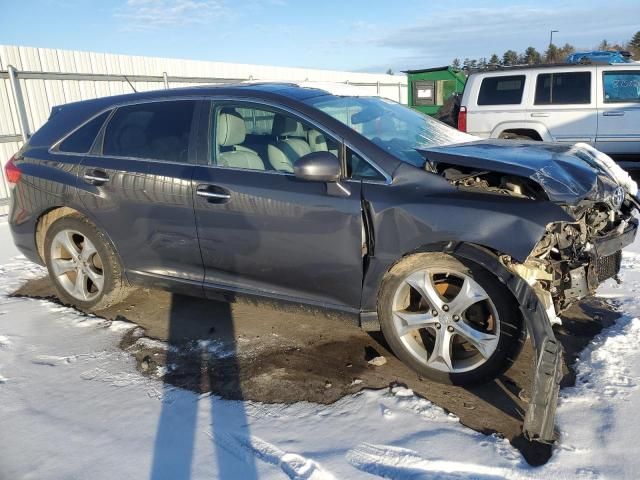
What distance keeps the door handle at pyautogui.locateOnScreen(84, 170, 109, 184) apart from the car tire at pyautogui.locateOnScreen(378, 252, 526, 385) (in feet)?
7.48

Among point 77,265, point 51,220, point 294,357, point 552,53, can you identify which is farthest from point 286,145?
point 552,53

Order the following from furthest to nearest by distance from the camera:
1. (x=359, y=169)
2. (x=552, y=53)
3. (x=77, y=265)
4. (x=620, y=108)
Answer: (x=552, y=53) < (x=620, y=108) < (x=77, y=265) < (x=359, y=169)

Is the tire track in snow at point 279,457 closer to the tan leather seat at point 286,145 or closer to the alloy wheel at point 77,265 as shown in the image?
the tan leather seat at point 286,145

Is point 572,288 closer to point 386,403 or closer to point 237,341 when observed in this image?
point 386,403

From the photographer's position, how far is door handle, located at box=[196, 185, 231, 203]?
11.2 feet

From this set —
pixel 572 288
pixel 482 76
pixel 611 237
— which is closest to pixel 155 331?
pixel 572 288

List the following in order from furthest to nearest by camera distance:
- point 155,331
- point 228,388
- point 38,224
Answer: point 38,224, point 155,331, point 228,388

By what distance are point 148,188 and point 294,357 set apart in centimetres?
159

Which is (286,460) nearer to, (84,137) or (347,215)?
(347,215)

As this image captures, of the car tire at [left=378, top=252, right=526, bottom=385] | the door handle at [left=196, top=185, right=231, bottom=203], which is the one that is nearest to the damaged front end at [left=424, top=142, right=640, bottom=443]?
the car tire at [left=378, top=252, right=526, bottom=385]

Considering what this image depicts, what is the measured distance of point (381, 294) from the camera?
3.10m

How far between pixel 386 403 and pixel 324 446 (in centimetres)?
50

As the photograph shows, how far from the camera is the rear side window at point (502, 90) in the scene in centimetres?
884

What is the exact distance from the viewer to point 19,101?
9.31 metres
